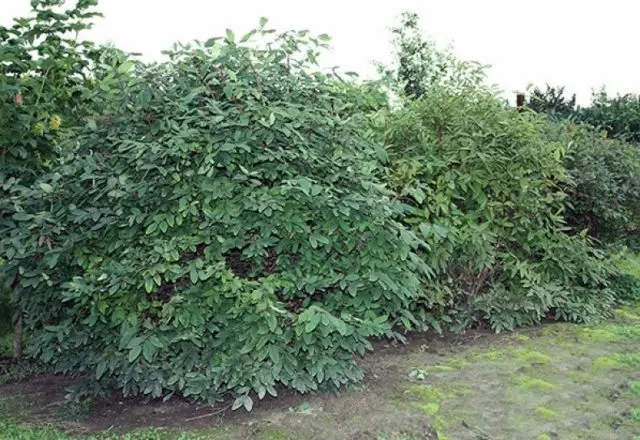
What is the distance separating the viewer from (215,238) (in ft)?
11.8

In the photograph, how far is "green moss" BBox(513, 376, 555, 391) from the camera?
402cm

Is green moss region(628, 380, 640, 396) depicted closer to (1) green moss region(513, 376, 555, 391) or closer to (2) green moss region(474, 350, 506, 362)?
(1) green moss region(513, 376, 555, 391)

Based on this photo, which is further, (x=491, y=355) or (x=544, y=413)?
(x=491, y=355)

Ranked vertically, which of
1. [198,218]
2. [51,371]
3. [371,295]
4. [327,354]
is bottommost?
[51,371]

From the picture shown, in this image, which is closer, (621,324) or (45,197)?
(45,197)

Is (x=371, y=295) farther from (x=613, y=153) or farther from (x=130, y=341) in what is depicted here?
(x=613, y=153)

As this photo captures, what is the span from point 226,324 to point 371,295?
33.4 inches

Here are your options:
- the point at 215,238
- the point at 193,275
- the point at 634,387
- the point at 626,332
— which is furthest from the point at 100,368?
the point at 626,332

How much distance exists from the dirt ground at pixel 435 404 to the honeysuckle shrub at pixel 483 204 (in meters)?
0.56

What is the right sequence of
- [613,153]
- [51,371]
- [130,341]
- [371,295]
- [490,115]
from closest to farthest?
[130,341] → [371,295] → [51,371] → [490,115] → [613,153]

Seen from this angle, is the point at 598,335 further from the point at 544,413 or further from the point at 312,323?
the point at 312,323

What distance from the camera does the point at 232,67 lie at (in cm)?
387

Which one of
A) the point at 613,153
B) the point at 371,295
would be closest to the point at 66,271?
the point at 371,295

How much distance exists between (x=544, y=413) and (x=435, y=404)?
0.60m
